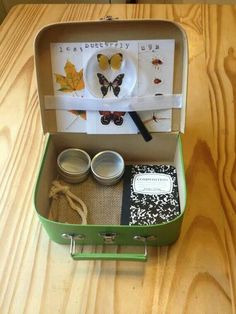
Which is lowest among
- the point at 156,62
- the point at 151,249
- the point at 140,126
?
the point at 151,249

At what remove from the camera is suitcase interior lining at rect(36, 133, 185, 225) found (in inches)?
23.6

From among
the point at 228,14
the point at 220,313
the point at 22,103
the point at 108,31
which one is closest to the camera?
the point at 220,313

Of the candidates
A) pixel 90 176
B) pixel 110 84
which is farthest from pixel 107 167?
pixel 110 84

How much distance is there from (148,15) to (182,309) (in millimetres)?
794

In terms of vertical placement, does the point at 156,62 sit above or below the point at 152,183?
above

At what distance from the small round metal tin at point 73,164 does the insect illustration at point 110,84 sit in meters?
0.12

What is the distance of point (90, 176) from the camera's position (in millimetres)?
661

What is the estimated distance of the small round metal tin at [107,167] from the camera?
64 centimetres

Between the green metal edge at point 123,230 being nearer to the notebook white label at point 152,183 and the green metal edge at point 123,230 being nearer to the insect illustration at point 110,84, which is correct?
the notebook white label at point 152,183

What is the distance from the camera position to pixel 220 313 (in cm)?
49


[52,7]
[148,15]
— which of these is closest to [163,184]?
[148,15]

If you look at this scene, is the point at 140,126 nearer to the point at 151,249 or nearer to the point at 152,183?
the point at 152,183

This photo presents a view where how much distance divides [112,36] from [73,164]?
0.77 ft

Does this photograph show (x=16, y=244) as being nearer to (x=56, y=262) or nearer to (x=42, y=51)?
(x=56, y=262)
